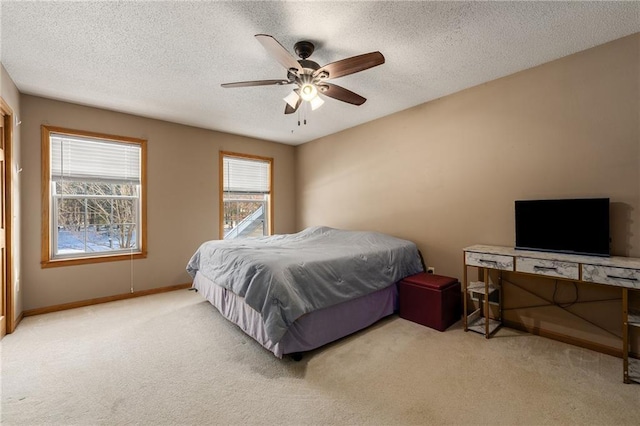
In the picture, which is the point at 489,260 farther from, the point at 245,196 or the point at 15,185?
the point at 15,185

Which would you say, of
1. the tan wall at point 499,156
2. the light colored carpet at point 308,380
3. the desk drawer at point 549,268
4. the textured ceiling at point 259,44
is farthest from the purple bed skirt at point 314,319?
the textured ceiling at point 259,44

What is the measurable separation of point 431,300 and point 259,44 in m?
2.92

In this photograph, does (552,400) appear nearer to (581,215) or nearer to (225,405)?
(581,215)

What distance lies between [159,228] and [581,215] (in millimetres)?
4999

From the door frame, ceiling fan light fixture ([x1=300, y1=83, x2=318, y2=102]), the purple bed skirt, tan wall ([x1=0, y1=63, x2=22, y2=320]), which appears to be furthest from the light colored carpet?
ceiling fan light fixture ([x1=300, y1=83, x2=318, y2=102])

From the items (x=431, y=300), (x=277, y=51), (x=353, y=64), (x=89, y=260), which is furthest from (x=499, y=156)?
(x=89, y=260)

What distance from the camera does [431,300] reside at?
2990 mm

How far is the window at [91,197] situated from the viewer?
3555 mm

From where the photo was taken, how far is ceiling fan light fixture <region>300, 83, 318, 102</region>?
7.86 feet

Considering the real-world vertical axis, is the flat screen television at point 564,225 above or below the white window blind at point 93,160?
below

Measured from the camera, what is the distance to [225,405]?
184 cm

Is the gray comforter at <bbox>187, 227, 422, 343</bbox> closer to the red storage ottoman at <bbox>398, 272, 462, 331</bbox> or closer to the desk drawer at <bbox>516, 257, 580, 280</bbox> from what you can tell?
the red storage ottoman at <bbox>398, 272, 462, 331</bbox>

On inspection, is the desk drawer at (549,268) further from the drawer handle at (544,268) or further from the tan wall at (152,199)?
the tan wall at (152,199)

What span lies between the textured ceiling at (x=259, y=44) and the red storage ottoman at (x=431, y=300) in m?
2.18
